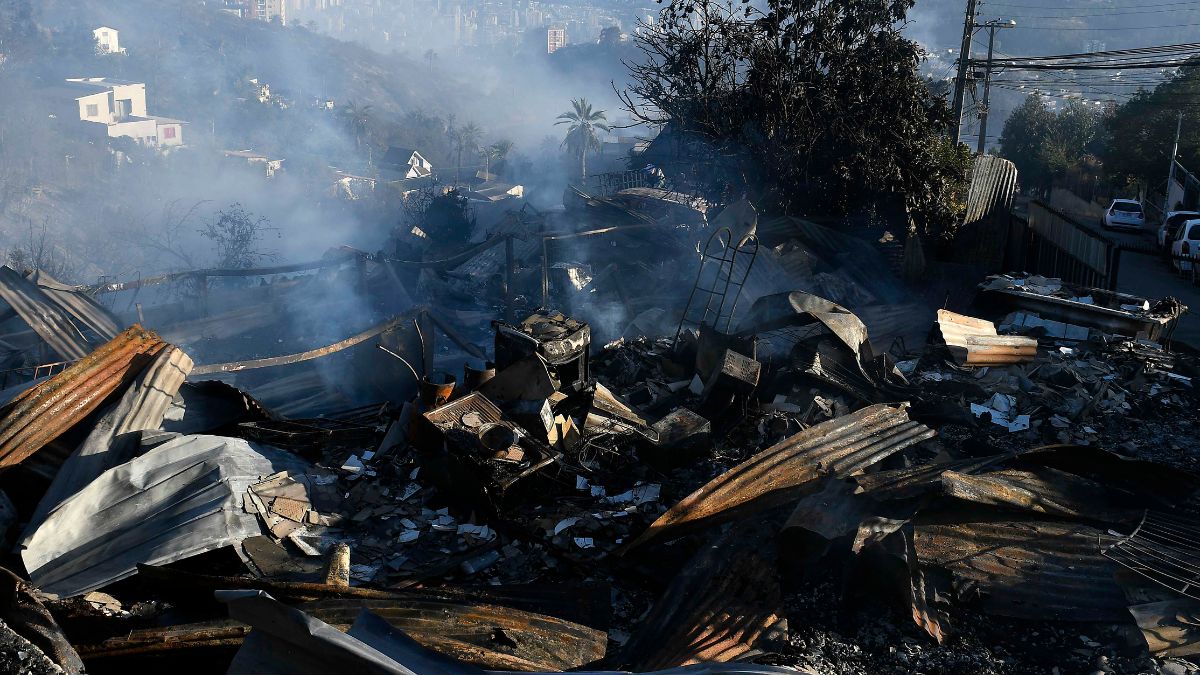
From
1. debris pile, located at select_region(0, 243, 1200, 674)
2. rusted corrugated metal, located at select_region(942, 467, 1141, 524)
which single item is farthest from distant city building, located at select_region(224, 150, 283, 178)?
rusted corrugated metal, located at select_region(942, 467, 1141, 524)

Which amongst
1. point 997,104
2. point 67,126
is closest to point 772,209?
point 67,126

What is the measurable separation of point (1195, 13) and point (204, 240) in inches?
5269

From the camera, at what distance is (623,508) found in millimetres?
5887

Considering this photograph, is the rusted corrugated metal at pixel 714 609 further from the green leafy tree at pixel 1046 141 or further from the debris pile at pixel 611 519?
the green leafy tree at pixel 1046 141

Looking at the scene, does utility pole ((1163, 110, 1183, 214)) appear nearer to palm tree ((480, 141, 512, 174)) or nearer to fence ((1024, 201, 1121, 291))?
fence ((1024, 201, 1121, 291))

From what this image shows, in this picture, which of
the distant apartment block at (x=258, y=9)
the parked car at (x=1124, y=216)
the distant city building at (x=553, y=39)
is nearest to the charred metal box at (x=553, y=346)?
the parked car at (x=1124, y=216)

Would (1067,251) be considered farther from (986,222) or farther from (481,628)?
(481,628)

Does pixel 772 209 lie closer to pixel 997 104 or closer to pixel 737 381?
pixel 737 381

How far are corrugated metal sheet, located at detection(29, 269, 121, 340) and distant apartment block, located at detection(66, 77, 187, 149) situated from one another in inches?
1984

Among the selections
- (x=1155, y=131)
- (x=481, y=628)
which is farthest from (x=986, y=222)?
(x=1155, y=131)

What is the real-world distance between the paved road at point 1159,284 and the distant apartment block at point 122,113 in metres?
54.4

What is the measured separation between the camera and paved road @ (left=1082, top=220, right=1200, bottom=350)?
42.0ft

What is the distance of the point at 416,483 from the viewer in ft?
20.3

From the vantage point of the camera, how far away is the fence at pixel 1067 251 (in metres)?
12.0
